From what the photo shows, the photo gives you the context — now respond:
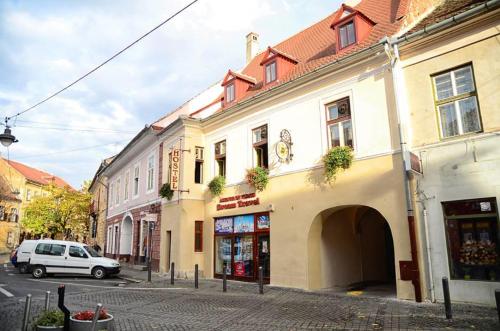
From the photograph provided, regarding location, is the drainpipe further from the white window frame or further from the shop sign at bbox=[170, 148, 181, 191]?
the white window frame

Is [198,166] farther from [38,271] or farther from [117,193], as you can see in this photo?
[117,193]

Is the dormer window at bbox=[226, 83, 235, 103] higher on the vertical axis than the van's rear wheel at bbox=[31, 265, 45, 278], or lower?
higher

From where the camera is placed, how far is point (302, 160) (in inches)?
535

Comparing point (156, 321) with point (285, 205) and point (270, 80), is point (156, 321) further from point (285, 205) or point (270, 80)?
point (270, 80)

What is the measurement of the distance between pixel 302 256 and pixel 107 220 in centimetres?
2427

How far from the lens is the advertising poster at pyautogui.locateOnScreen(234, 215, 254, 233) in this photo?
1558 centimetres

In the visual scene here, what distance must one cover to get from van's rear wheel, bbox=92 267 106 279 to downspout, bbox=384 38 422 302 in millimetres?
→ 14320

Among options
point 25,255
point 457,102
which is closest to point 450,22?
point 457,102

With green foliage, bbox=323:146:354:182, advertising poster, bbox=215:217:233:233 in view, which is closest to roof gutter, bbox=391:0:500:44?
green foliage, bbox=323:146:354:182

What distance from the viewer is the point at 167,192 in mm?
18719

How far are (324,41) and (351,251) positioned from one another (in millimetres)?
8618

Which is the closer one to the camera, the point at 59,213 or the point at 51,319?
the point at 51,319

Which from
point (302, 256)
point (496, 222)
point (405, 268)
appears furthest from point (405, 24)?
point (302, 256)

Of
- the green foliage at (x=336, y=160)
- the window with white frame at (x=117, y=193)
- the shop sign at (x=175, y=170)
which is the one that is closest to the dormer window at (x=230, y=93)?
the shop sign at (x=175, y=170)
